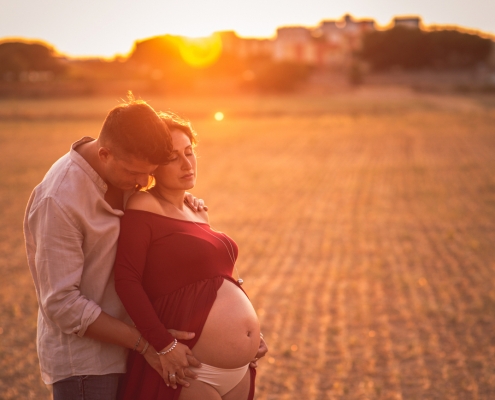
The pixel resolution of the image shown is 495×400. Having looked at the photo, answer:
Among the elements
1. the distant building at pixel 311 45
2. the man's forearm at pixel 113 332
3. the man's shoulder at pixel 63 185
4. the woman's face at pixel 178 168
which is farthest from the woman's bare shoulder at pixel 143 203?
the distant building at pixel 311 45

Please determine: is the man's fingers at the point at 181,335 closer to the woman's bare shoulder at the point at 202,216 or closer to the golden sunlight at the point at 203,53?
the woman's bare shoulder at the point at 202,216

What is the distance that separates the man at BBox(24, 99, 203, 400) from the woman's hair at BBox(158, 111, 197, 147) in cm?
29

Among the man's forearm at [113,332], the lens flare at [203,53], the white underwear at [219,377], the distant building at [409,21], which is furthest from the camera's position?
the distant building at [409,21]

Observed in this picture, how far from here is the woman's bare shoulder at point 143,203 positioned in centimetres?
248

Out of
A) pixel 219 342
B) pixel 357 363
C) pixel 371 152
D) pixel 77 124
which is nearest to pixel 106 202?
pixel 219 342

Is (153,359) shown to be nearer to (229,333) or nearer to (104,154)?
(229,333)

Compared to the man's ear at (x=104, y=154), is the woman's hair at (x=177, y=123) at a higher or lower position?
higher

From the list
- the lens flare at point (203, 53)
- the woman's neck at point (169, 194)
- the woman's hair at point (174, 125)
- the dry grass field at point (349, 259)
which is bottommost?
the dry grass field at point (349, 259)

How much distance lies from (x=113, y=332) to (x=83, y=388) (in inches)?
9.8

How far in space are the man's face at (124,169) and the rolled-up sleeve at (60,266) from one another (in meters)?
0.23

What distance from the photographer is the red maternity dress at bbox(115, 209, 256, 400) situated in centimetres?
238

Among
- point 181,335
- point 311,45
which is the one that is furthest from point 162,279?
point 311,45

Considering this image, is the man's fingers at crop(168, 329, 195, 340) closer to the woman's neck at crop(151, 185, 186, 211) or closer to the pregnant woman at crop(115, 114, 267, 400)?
the pregnant woman at crop(115, 114, 267, 400)

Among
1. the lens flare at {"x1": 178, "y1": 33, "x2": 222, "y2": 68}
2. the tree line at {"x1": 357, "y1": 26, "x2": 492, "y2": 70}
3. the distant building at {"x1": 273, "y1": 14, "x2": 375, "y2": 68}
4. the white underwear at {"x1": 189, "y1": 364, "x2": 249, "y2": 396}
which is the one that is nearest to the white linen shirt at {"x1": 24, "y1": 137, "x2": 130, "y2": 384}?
the white underwear at {"x1": 189, "y1": 364, "x2": 249, "y2": 396}
